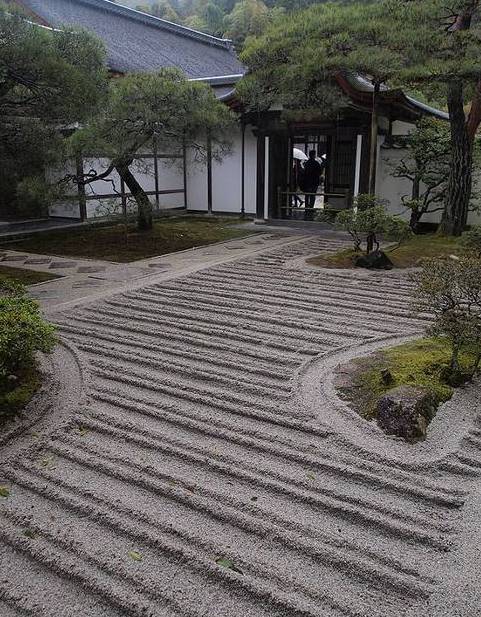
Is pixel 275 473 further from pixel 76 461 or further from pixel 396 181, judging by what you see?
pixel 396 181

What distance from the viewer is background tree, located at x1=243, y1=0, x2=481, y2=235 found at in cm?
735

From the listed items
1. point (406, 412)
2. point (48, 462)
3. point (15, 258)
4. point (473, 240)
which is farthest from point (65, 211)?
point (406, 412)

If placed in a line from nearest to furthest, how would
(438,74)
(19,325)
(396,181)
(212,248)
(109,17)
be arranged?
(19,325) → (438,74) → (212,248) → (396,181) → (109,17)

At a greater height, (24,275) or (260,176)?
(260,176)

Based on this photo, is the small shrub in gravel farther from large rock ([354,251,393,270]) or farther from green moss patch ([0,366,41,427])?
large rock ([354,251,393,270])

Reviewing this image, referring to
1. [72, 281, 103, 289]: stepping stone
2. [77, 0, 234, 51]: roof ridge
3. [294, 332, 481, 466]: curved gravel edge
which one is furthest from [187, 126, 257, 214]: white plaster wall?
[294, 332, 481, 466]: curved gravel edge

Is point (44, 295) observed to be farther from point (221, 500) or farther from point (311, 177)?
point (311, 177)

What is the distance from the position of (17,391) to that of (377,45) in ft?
21.5

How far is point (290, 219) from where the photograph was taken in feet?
43.8

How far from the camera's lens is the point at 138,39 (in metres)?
17.8

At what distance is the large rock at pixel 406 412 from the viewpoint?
3610mm

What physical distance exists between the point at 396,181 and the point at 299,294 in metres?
6.48

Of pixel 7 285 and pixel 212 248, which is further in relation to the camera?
→ pixel 212 248

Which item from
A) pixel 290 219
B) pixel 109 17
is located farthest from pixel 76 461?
pixel 109 17
